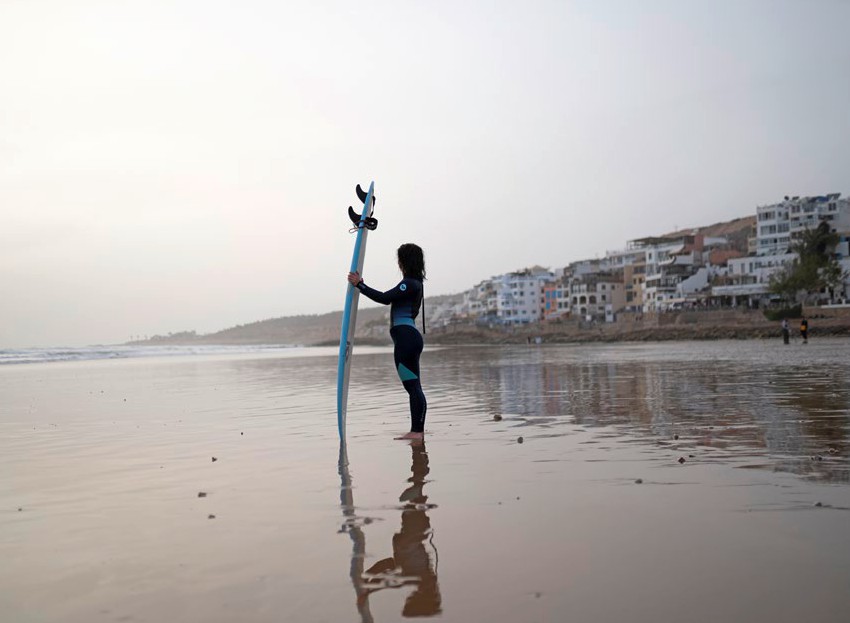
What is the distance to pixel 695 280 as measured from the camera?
11675cm

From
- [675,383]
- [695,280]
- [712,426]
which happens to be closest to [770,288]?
[695,280]

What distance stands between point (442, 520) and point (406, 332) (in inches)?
163

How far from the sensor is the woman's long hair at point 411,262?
8992 mm

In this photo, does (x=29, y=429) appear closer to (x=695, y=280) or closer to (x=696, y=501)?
(x=696, y=501)

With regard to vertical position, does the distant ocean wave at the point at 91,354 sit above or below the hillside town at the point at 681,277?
below

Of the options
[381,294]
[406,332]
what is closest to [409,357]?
[406,332]

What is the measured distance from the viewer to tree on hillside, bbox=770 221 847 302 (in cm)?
8912

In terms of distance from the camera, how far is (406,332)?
8.75 meters

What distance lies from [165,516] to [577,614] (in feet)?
10.1

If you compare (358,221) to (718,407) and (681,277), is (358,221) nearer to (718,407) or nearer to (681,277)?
(718,407)

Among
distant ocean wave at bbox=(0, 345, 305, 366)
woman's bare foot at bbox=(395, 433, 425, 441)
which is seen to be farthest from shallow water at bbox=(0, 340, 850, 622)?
distant ocean wave at bbox=(0, 345, 305, 366)

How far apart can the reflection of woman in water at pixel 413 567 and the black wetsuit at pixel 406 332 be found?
3.35 metres

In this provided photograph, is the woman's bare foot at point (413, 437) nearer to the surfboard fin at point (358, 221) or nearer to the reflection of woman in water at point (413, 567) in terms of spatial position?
the surfboard fin at point (358, 221)

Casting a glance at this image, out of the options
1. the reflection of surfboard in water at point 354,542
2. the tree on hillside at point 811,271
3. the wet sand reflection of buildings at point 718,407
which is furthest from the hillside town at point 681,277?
the reflection of surfboard in water at point 354,542
